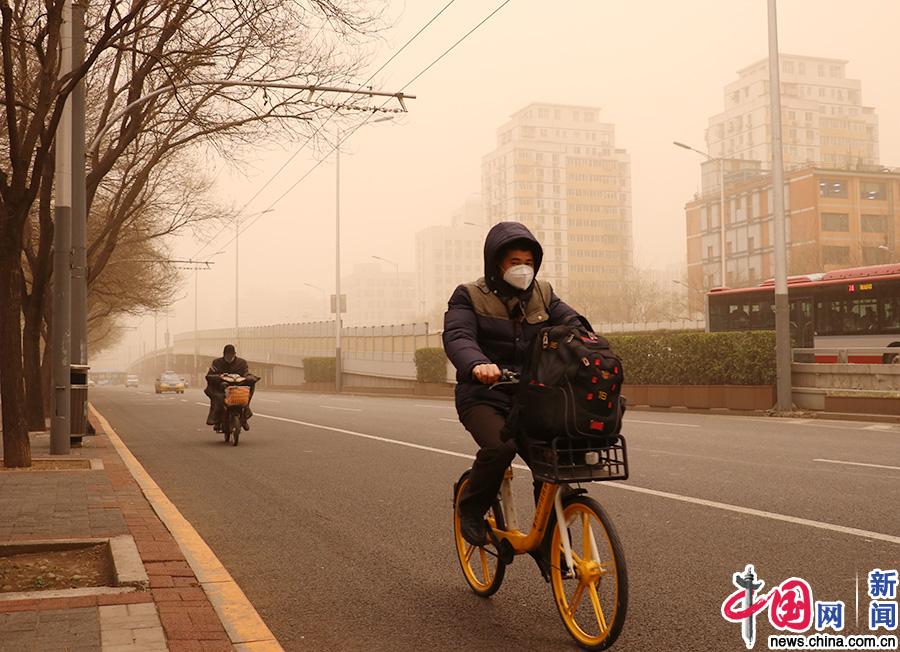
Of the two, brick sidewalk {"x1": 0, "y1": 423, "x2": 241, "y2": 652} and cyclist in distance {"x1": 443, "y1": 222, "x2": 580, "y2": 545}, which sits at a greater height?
cyclist in distance {"x1": 443, "y1": 222, "x2": 580, "y2": 545}

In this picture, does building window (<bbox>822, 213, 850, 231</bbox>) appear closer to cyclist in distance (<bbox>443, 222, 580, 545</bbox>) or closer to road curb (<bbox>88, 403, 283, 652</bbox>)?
road curb (<bbox>88, 403, 283, 652</bbox>)

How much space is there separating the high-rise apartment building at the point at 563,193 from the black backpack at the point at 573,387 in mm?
136828

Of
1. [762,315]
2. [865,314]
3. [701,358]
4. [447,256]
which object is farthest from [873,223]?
[447,256]

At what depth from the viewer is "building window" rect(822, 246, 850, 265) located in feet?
262

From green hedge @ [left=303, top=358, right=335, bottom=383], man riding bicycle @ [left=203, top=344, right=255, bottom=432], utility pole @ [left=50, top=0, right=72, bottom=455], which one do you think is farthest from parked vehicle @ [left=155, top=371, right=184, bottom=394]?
utility pole @ [left=50, top=0, right=72, bottom=455]

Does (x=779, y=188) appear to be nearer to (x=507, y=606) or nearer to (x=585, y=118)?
(x=507, y=606)

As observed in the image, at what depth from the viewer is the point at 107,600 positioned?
471 centimetres

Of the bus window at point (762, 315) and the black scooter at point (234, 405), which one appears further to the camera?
the bus window at point (762, 315)

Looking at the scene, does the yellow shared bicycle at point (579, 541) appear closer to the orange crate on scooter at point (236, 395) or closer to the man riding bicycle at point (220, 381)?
the orange crate on scooter at point (236, 395)

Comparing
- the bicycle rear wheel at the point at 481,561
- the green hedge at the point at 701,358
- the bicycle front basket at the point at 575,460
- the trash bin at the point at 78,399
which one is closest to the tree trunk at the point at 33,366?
the trash bin at the point at 78,399

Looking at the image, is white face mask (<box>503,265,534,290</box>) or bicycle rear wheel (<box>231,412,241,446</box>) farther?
bicycle rear wheel (<box>231,412,241,446</box>)

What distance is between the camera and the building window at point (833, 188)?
8452 centimetres

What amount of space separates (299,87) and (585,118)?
152 metres

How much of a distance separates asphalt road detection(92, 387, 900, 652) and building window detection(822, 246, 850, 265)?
233ft
